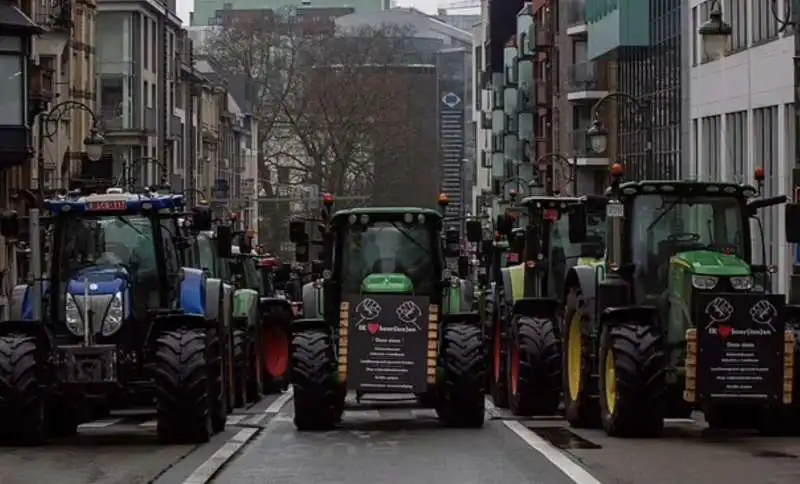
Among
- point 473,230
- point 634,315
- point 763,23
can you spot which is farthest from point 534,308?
point 763,23

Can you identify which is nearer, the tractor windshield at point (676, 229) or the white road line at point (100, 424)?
the tractor windshield at point (676, 229)

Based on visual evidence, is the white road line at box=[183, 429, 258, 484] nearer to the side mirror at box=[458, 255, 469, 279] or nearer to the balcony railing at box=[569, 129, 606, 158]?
the side mirror at box=[458, 255, 469, 279]

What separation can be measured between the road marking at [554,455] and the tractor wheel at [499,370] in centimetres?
401

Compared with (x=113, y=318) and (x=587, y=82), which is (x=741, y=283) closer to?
(x=113, y=318)

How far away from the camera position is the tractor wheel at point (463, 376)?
22391 mm

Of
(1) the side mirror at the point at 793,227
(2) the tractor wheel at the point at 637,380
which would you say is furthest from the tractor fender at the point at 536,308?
(1) the side mirror at the point at 793,227

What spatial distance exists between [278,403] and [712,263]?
12521 millimetres

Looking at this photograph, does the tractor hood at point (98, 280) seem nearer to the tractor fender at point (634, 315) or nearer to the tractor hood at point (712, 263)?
the tractor fender at point (634, 315)

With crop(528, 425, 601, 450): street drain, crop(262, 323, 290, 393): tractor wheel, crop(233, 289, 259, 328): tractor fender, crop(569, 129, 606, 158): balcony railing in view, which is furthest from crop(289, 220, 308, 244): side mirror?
crop(569, 129, 606, 158): balcony railing

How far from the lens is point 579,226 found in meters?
22.2

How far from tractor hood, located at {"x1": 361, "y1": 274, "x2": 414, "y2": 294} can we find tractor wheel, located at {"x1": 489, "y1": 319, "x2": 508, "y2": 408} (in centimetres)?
400

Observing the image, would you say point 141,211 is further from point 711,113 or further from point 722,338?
point 711,113

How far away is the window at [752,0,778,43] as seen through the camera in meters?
49.2

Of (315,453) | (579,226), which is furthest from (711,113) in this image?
(315,453)
